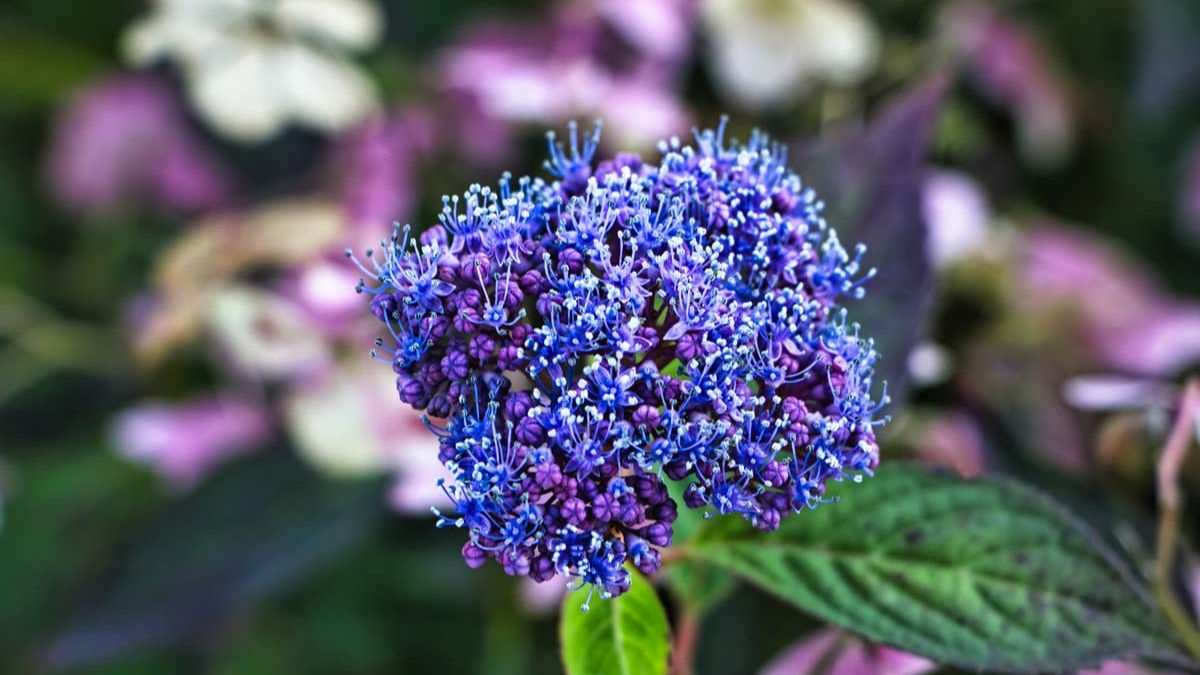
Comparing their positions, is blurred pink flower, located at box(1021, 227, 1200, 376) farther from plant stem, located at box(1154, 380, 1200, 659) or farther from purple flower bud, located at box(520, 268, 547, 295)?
purple flower bud, located at box(520, 268, 547, 295)

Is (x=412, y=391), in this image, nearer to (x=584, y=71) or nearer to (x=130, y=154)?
(x=584, y=71)

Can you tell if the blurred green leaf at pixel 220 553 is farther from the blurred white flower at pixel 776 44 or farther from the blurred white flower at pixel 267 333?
the blurred white flower at pixel 776 44

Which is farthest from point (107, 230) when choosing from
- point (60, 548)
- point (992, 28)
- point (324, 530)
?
point (992, 28)

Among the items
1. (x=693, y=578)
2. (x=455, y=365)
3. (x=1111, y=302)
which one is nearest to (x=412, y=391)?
(x=455, y=365)

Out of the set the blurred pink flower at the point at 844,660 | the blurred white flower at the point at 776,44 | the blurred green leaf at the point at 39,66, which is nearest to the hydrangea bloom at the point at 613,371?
the blurred pink flower at the point at 844,660

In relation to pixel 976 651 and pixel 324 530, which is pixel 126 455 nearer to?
pixel 324 530

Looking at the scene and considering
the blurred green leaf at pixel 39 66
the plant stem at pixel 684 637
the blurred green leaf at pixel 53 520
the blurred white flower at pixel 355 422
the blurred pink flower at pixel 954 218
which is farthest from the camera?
the blurred green leaf at pixel 39 66
